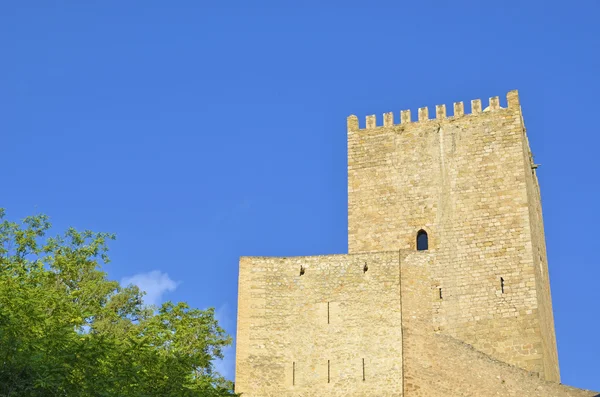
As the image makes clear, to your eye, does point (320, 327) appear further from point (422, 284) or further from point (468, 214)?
point (468, 214)

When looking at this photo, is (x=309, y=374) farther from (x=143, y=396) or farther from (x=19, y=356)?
(x=19, y=356)

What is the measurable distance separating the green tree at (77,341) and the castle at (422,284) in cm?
348

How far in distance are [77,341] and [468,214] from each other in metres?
14.9

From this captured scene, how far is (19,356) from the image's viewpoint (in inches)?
878

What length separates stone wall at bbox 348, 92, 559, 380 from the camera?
105 ft

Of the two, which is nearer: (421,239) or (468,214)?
(468,214)

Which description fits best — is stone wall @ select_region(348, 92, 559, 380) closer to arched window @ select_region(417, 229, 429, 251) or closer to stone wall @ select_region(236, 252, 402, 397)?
arched window @ select_region(417, 229, 429, 251)

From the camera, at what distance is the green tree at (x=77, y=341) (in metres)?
22.5

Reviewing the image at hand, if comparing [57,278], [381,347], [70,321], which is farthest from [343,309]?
[57,278]

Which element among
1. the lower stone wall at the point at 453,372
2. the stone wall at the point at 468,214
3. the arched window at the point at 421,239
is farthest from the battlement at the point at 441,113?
the lower stone wall at the point at 453,372

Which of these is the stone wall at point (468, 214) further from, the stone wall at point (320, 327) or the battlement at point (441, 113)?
the stone wall at point (320, 327)

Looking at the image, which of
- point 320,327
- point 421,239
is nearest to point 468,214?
point 421,239

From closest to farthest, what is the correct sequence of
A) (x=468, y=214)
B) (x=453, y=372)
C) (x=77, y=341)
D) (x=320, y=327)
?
(x=77, y=341) → (x=453, y=372) → (x=320, y=327) → (x=468, y=214)

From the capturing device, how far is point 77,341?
2391 centimetres
